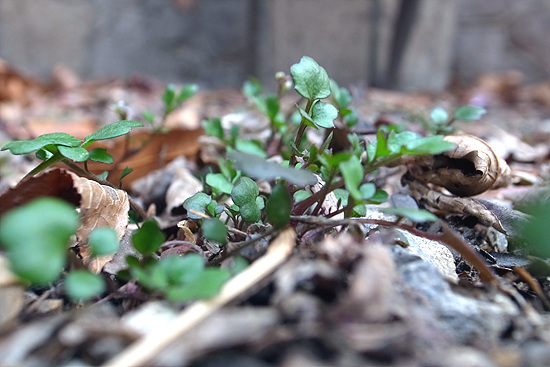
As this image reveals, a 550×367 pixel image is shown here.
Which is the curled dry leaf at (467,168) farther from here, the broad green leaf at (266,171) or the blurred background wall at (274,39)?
the blurred background wall at (274,39)

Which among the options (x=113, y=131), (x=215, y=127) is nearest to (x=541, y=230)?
(x=113, y=131)

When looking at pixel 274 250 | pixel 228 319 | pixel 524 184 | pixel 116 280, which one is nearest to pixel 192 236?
pixel 116 280

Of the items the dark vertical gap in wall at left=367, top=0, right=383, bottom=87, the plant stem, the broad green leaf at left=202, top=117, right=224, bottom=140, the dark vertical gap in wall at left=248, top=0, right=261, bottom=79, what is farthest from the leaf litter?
the dark vertical gap in wall at left=248, top=0, right=261, bottom=79

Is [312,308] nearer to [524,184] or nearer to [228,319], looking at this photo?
[228,319]

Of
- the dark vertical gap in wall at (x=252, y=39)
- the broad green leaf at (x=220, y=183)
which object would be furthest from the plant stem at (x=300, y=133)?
the dark vertical gap in wall at (x=252, y=39)

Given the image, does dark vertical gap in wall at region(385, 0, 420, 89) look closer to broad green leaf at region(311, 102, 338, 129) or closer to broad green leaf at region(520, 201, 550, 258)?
broad green leaf at region(311, 102, 338, 129)
